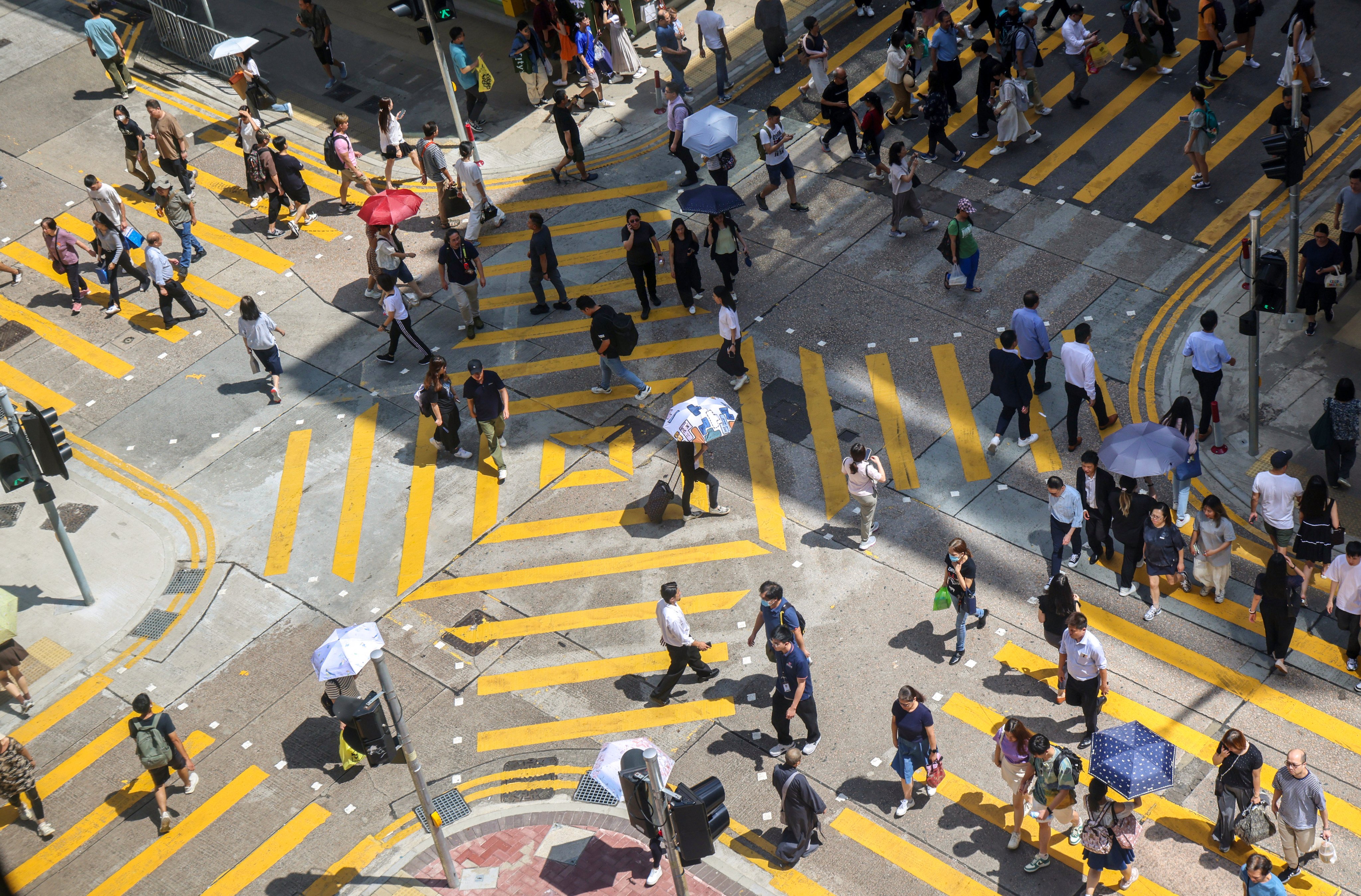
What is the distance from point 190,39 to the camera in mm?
30875

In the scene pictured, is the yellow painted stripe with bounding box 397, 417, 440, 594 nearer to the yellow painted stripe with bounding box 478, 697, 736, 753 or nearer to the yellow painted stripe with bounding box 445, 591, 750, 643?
the yellow painted stripe with bounding box 445, 591, 750, 643

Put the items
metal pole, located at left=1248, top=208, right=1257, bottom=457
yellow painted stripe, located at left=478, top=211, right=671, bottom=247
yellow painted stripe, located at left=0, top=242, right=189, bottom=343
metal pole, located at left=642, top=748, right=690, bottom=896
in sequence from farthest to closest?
1. yellow painted stripe, located at left=478, top=211, right=671, bottom=247
2. yellow painted stripe, located at left=0, top=242, right=189, bottom=343
3. metal pole, located at left=1248, top=208, right=1257, bottom=457
4. metal pole, located at left=642, top=748, right=690, bottom=896

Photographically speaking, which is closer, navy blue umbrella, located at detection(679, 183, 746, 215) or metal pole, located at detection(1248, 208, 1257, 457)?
metal pole, located at detection(1248, 208, 1257, 457)

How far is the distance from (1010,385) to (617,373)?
5.76 m

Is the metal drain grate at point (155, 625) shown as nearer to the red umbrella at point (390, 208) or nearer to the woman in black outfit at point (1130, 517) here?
the red umbrella at point (390, 208)

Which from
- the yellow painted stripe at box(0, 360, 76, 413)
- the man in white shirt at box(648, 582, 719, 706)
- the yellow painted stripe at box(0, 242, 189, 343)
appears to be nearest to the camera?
the man in white shirt at box(648, 582, 719, 706)

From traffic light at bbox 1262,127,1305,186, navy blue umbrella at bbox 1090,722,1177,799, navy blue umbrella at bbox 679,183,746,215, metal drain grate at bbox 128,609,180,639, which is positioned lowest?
metal drain grate at bbox 128,609,180,639

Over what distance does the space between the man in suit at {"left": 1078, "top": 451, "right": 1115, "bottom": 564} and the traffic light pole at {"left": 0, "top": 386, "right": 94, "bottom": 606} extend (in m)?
13.0

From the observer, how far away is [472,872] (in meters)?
15.4

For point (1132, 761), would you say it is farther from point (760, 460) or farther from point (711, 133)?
point (711, 133)

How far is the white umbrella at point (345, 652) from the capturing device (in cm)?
1631

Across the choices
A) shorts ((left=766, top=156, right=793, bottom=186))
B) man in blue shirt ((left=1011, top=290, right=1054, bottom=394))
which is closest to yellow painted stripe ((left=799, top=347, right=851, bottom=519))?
man in blue shirt ((left=1011, top=290, right=1054, bottom=394))

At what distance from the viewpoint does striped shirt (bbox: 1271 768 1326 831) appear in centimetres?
1367

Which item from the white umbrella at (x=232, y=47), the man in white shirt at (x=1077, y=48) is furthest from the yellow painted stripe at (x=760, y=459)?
the white umbrella at (x=232, y=47)
